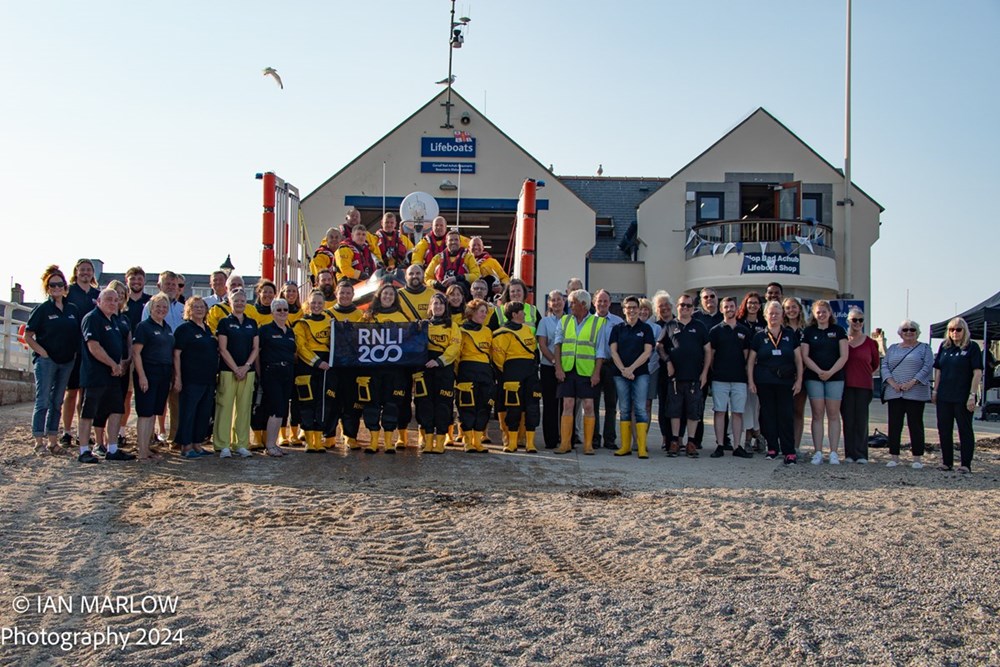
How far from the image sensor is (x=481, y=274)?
1210 cm

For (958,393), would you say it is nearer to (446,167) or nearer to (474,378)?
(474,378)

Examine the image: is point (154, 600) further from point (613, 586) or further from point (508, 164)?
point (508, 164)

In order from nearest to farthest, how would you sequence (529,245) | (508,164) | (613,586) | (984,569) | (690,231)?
(613,586)
(984,569)
(529,245)
(508,164)
(690,231)

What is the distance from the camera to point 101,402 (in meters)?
8.18

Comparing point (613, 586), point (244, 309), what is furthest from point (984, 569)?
point (244, 309)

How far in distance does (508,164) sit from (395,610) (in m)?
18.8

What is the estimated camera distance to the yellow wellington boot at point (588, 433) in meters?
9.44

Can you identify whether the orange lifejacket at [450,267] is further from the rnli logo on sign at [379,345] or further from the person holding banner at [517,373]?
the rnli logo on sign at [379,345]

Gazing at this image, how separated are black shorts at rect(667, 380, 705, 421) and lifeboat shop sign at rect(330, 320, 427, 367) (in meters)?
2.82

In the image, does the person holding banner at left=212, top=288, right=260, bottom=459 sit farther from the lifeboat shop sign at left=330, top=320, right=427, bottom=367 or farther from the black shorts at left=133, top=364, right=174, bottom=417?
the lifeboat shop sign at left=330, top=320, right=427, bottom=367

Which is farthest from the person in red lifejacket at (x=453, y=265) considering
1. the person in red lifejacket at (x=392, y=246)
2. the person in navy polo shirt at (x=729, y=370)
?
the person in navy polo shirt at (x=729, y=370)

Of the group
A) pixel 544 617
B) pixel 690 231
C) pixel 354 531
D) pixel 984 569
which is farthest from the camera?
pixel 690 231

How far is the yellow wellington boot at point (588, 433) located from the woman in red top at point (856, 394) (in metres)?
2.74

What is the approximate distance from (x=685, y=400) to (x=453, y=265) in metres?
4.00
